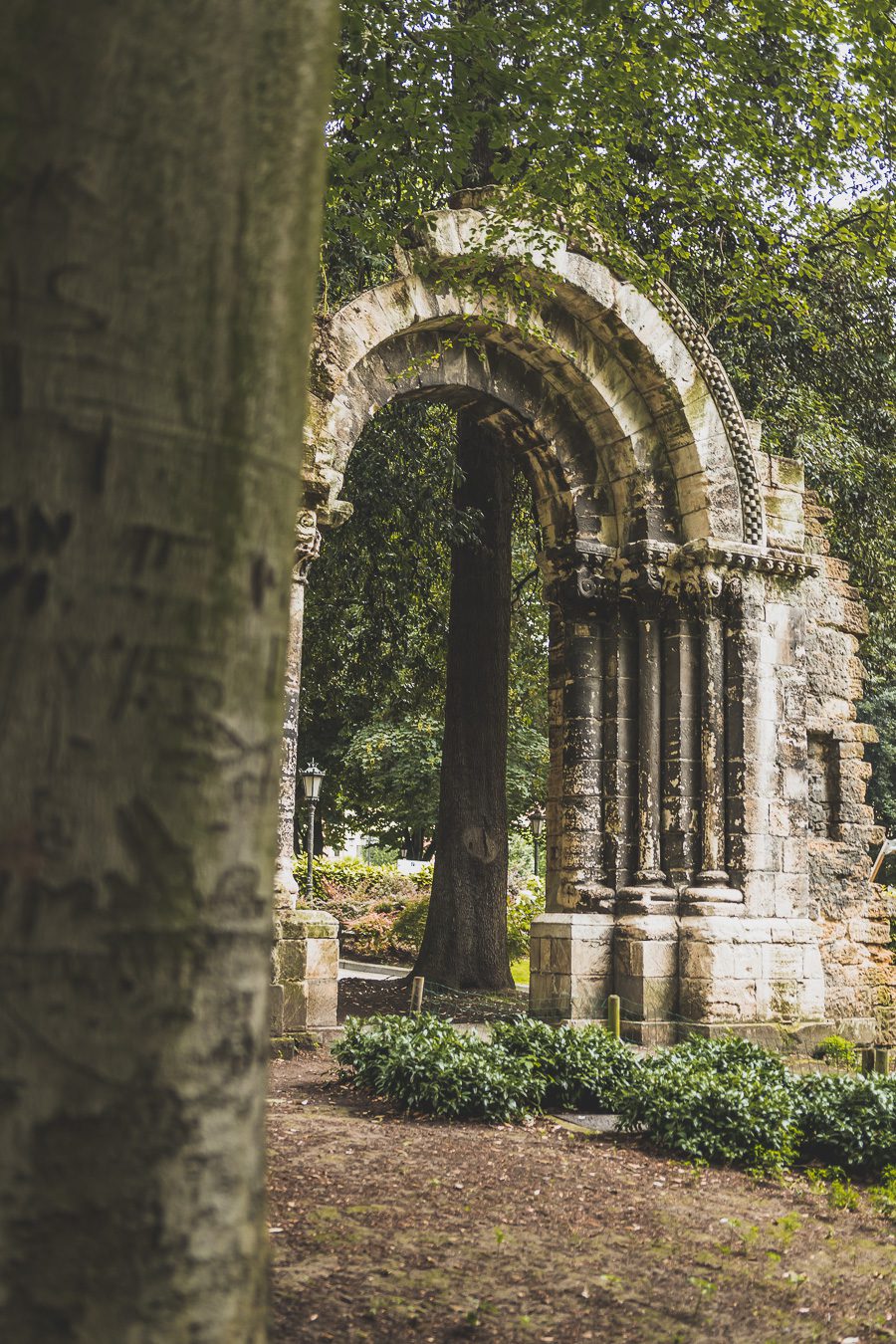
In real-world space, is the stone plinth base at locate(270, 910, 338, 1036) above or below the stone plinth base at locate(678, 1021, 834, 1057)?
above

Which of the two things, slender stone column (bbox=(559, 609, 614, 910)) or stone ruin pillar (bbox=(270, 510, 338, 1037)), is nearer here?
stone ruin pillar (bbox=(270, 510, 338, 1037))

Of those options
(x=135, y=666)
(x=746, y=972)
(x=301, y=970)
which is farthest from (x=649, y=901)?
(x=135, y=666)

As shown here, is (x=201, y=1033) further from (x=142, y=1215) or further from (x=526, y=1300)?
(x=526, y=1300)

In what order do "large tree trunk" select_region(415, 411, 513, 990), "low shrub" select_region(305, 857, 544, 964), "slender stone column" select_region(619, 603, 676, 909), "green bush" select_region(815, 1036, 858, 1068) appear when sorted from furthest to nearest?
"low shrub" select_region(305, 857, 544, 964), "large tree trunk" select_region(415, 411, 513, 990), "slender stone column" select_region(619, 603, 676, 909), "green bush" select_region(815, 1036, 858, 1068)

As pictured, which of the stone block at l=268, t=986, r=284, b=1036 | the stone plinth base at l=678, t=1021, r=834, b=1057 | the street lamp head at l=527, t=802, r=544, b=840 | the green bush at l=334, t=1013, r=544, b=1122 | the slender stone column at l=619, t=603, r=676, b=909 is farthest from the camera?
the street lamp head at l=527, t=802, r=544, b=840

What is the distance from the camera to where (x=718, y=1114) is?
645cm

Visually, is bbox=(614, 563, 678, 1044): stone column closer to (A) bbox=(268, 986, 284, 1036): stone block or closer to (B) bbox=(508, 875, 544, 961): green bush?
(A) bbox=(268, 986, 284, 1036): stone block

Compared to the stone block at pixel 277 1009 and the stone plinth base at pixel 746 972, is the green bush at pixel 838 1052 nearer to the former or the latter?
the stone plinth base at pixel 746 972

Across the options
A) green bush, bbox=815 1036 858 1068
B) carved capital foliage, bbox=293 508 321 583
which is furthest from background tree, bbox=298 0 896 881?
green bush, bbox=815 1036 858 1068

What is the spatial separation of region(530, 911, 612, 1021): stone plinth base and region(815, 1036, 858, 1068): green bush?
68.2 inches

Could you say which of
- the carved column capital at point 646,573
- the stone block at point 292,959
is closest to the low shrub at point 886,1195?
the stone block at point 292,959

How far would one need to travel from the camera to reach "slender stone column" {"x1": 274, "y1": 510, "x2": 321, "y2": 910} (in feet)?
27.2

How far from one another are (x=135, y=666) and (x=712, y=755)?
914 centimetres

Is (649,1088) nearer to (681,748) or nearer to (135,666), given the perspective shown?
(681,748)
